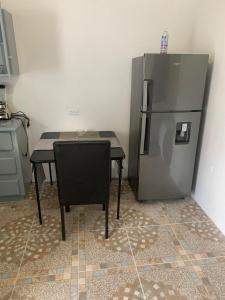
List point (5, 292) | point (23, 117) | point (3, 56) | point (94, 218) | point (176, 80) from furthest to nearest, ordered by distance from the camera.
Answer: point (23, 117) < point (94, 218) < point (3, 56) < point (176, 80) < point (5, 292)

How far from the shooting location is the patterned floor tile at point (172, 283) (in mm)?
1541

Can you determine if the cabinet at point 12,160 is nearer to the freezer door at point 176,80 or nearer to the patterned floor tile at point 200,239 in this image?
the freezer door at point 176,80

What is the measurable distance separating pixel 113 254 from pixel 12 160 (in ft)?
4.76

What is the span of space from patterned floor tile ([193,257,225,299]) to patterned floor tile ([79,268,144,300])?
0.51 meters

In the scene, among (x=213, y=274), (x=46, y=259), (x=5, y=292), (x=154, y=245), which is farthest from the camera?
(x=154, y=245)

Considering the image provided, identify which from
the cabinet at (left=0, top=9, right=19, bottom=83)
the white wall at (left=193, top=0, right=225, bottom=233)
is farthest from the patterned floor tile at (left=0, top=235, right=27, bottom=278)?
the white wall at (left=193, top=0, right=225, bottom=233)

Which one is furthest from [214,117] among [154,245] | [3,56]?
[3,56]

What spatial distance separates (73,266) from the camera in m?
1.77

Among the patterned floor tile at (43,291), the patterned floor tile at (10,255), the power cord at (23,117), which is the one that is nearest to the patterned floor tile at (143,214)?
the patterned floor tile at (43,291)

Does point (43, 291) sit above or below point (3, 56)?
below

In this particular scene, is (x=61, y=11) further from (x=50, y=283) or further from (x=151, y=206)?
(x=50, y=283)

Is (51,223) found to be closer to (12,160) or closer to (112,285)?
(12,160)

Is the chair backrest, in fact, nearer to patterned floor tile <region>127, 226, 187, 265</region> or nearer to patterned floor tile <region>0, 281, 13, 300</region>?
patterned floor tile <region>127, 226, 187, 265</region>

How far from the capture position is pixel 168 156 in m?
2.42
